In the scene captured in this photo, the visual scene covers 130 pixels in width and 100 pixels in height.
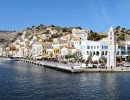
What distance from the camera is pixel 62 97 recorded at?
48719mm

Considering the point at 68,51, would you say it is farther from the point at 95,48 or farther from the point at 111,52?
the point at 111,52

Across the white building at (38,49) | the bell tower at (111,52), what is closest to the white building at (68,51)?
the white building at (38,49)

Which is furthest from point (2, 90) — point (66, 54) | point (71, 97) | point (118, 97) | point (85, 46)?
point (66, 54)

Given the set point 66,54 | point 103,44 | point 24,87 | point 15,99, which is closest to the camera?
point 15,99

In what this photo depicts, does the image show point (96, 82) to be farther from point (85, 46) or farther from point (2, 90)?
point (85, 46)

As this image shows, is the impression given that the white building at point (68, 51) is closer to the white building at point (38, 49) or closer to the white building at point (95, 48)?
the white building at point (95, 48)

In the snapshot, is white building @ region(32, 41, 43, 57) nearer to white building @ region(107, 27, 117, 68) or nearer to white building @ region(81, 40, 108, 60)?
white building @ region(81, 40, 108, 60)

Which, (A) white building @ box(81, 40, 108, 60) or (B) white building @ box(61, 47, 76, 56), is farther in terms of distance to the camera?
(B) white building @ box(61, 47, 76, 56)

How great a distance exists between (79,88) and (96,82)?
334 inches

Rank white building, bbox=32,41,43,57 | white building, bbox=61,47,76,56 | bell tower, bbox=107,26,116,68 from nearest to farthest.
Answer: bell tower, bbox=107,26,116,68 → white building, bbox=61,47,76,56 → white building, bbox=32,41,43,57

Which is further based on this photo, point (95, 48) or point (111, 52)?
point (95, 48)

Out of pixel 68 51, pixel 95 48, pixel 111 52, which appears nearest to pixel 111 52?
pixel 111 52

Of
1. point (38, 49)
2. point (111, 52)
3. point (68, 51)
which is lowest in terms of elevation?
point (111, 52)

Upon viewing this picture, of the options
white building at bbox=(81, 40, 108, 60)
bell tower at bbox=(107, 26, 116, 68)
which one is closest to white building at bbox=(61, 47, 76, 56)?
white building at bbox=(81, 40, 108, 60)
